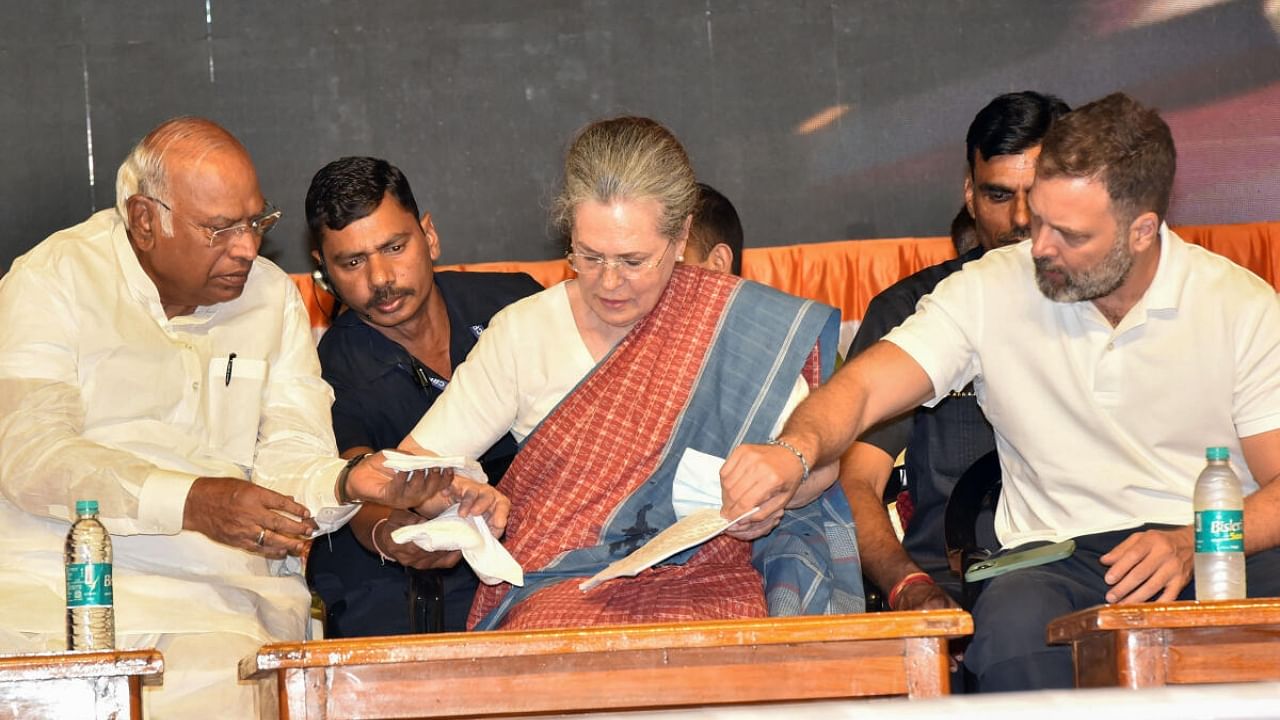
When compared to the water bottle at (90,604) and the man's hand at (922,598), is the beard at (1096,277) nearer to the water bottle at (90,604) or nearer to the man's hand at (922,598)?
the man's hand at (922,598)

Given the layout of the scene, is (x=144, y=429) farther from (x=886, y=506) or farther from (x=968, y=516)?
(x=968, y=516)

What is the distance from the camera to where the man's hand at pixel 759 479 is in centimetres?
279

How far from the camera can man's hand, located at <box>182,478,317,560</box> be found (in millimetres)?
3070

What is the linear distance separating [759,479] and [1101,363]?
867 millimetres

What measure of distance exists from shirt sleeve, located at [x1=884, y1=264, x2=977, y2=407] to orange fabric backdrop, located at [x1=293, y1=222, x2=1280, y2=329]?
1.98 metres

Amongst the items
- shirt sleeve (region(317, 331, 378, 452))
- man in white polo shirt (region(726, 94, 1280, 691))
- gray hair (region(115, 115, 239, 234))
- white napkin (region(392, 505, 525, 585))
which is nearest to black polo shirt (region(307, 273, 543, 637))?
shirt sleeve (region(317, 331, 378, 452))

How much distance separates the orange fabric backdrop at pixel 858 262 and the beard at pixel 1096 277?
2130 mm

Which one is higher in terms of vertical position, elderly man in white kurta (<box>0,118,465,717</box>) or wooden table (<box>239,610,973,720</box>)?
elderly man in white kurta (<box>0,118,465,717</box>)

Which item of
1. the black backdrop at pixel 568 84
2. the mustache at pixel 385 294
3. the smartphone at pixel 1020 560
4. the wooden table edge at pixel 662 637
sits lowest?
the wooden table edge at pixel 662 637

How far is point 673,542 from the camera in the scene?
8.79 ft

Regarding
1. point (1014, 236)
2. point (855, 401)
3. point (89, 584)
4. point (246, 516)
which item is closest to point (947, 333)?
point (855, 401)

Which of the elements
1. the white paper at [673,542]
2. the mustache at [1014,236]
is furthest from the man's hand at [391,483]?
the mustache at [1014,236]

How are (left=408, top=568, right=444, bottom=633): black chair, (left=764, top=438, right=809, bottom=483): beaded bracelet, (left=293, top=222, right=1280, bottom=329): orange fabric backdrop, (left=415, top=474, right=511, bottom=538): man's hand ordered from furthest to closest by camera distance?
(left=293, top=222, right=1280, bottom=329): orange fabric backdrop, (left=408, top=568, right=444, bottom=633): black chair, (left=415, top=474, right=511, bottom=538): man's hand, (left=764, top=438, right=809, bottom=483): beaded bracelet

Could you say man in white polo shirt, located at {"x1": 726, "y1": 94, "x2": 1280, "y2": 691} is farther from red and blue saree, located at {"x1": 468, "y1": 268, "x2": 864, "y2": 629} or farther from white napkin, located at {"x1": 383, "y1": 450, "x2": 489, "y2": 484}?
white napkin, located at {"x1": 383, "y1": 450, "x2": 489, "y2": 484}
